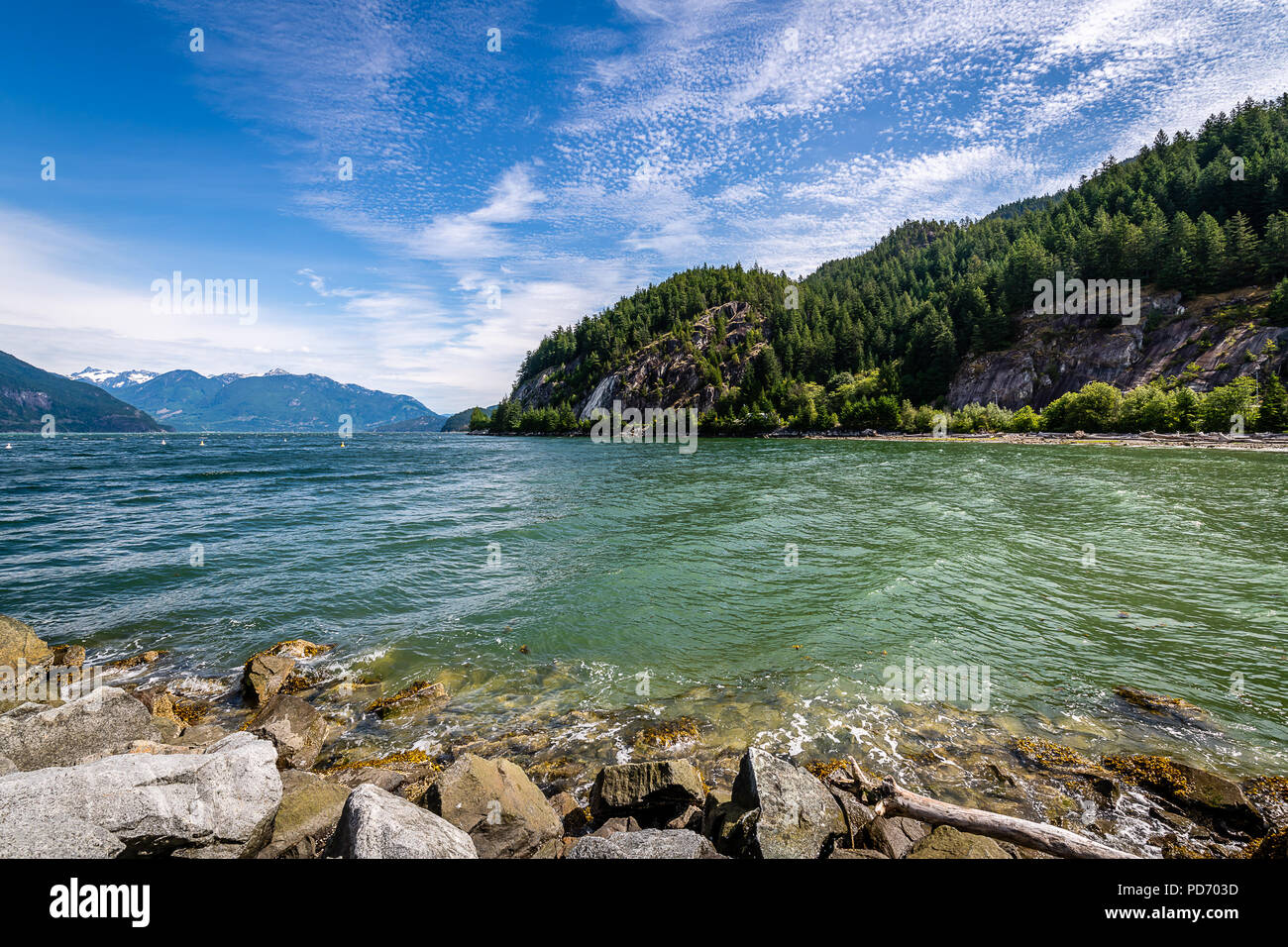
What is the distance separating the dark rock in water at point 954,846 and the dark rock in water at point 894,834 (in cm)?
22

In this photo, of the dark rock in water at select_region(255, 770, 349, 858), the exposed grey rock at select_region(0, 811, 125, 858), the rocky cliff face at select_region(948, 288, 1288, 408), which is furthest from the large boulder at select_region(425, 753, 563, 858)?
the rocky cliff face at select_region(948, 288, 1288, 408)

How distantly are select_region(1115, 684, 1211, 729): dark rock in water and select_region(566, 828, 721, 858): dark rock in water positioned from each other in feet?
34.9

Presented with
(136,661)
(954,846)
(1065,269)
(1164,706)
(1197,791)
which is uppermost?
(1065,269)

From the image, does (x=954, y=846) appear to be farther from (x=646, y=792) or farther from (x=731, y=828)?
(x=646, y=792)

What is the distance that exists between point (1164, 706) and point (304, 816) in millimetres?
15813

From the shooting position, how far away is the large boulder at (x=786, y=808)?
5.94 metres

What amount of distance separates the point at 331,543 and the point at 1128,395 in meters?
129

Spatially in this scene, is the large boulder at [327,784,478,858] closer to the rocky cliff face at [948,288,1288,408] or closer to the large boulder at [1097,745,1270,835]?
the large boulder at [1097,745,1270,835]

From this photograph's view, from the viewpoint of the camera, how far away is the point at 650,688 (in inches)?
465

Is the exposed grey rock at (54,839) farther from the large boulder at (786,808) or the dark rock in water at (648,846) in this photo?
the large boulder at (786,808)

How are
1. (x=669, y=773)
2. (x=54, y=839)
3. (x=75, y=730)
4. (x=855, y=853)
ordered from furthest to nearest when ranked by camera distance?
(x=75, y=730), (x=669, y=773), (x=855, y=853), (x=54, y=839)

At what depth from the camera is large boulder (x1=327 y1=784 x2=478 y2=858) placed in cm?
524

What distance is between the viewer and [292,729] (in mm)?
9930

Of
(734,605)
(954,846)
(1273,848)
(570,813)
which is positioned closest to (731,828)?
(954,846)
